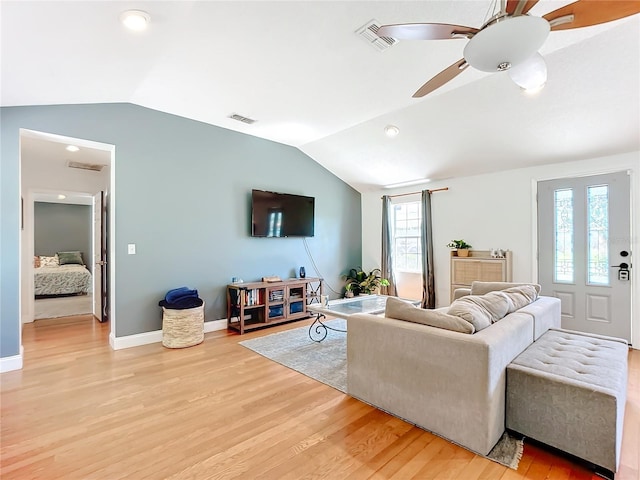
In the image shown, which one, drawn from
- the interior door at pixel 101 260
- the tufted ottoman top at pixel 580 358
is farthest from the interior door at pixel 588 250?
the interior door at pixel 101 260

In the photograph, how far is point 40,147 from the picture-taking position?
13.5 ft

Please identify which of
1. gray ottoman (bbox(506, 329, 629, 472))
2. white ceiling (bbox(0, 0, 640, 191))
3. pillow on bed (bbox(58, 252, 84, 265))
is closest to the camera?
gray ottoman (bbox(506, 329, 629, 472))

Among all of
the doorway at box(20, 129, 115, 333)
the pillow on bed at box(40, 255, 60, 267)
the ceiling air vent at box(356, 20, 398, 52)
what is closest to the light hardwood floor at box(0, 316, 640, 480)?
the doorway at box(20, 129, 115, 333)

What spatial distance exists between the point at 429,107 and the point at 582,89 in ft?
4.78

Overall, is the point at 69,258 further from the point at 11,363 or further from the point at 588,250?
the point at 588,250

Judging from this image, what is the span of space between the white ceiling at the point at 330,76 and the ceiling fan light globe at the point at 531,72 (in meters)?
0.67

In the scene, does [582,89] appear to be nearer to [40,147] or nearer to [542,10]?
[542,10]

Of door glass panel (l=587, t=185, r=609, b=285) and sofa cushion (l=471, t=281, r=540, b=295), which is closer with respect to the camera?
sofa cushion (l=471, t=281, r=540, b=295)

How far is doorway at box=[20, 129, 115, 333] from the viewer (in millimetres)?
4340

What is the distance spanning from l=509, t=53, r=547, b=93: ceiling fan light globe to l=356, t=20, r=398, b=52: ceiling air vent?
1046 mm

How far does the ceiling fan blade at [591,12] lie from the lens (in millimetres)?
1462

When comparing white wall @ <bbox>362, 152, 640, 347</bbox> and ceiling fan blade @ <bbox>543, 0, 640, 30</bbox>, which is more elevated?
ceiling fan blade @ <bbox>543, 0, 640, 30</bbox>

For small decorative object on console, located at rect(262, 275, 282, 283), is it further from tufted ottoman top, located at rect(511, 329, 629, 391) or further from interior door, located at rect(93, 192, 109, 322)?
tufted ottoman top, located at rect(511, 329, 629, 391)

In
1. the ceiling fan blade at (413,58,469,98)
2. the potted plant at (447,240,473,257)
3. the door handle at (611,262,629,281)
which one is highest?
the ceiling fan blade at (413,58,469,98)
